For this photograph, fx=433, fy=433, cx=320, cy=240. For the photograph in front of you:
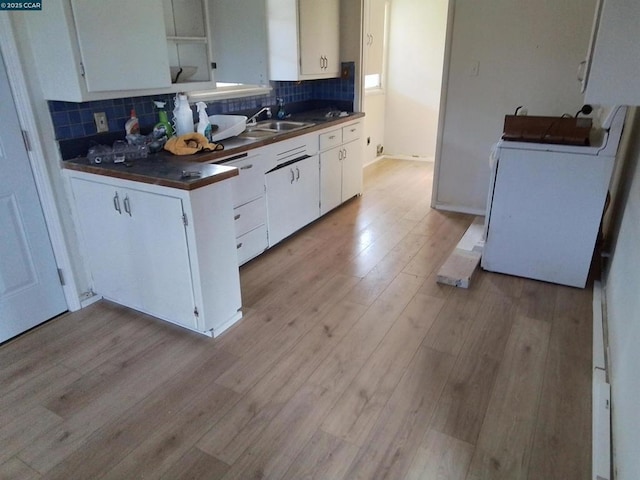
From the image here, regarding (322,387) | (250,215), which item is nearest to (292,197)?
(250,215)

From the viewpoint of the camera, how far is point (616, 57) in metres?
1.40

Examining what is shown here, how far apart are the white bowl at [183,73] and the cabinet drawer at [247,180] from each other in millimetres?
670

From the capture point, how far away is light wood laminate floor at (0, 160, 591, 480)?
63.6 inches

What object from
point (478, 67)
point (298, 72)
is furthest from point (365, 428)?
point (478, 67)

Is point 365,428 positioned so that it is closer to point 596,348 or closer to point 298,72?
point 596,348

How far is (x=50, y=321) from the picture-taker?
2.46 m

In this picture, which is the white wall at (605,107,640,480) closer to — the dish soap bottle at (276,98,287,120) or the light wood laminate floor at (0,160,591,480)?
the light wood laminate floor at (0,160,591,480)

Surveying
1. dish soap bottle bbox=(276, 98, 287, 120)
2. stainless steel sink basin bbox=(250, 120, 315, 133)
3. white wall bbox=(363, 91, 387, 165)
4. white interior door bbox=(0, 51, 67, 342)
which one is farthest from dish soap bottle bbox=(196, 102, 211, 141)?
white wall bbox=(363, 91, 387, 165)

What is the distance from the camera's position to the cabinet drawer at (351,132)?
3.99 m

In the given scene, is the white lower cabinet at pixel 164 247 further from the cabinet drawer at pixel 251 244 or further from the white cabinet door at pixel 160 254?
the cabinet drawer at pixel 251 244

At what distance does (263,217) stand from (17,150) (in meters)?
1.51

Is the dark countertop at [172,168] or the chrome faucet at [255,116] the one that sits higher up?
the chrome faucet at [255,116]

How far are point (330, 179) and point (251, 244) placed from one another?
117 cm

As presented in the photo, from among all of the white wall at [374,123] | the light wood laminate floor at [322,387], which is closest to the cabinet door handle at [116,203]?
the light wood laminate floor at [322,387]
